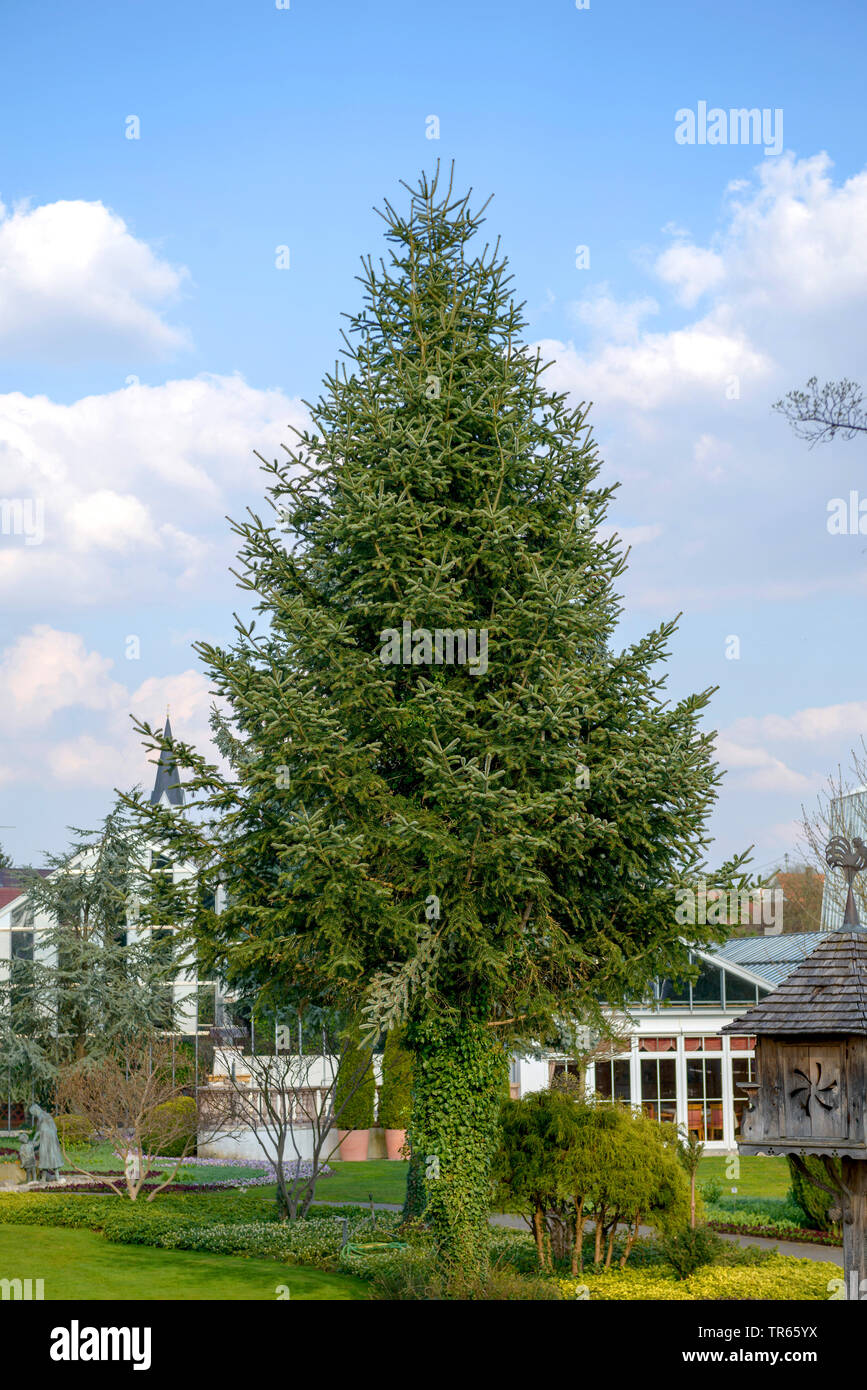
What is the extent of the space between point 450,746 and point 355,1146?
2070 cm

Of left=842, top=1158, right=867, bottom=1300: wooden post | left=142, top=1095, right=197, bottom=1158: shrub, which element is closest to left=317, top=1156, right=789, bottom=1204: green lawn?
left=142, top=1095, right=197, bottom=1158: shrub

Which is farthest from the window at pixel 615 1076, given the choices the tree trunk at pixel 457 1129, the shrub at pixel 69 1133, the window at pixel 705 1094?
the tree trunk at pixel 457 1129

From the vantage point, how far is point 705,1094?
29.9 m

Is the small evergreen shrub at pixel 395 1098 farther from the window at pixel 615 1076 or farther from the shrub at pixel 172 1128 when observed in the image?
the shrub at pixel 172 1128

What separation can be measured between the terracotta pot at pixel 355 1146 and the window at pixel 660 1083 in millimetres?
6561

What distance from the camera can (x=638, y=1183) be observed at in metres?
13.7

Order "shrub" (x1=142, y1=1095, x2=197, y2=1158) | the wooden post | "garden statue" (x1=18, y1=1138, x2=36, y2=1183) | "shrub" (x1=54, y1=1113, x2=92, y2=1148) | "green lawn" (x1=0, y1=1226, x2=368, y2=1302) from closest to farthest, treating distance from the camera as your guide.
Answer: the wooden post, "green lawn" (x1=0, y1=1226, x2=368, y2=1302), "shrub" (x1=142, y1=1095, x2=197, y2=1158), "garden statue" (x1=18, y1=1138, x2=36, y2=1183), "shrub" (x1=54, y1=1113, x2=92, y2=1148)

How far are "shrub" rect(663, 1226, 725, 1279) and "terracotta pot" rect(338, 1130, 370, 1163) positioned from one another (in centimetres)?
1689

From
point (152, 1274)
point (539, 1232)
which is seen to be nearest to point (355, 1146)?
point (152, 1274)

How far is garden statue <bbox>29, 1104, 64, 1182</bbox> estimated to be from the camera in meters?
23.7

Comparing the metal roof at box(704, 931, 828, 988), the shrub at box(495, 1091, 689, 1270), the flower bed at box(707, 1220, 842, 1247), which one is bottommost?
the flower bed at box(707, 1220, 842, 1247)

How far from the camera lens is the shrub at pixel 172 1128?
22.3 meters

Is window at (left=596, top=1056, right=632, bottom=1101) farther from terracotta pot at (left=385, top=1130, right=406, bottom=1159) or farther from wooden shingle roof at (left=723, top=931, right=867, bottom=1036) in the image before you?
wooden shingle roof at (left=723, top=931, right=867, bottom=1036)

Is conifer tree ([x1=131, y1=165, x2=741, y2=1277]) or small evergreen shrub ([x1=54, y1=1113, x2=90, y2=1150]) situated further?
small evergreen shrub ([x1=54, y1=1113, x2=90, y2=1150])
